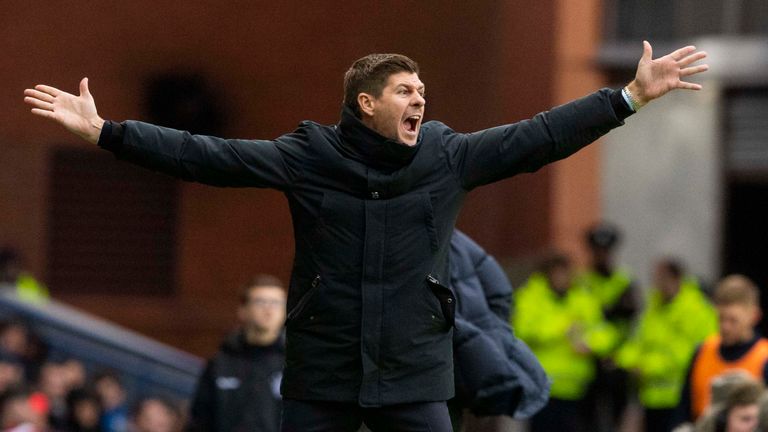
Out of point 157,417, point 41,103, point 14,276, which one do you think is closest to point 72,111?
point 41,103

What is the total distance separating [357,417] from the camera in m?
6.37

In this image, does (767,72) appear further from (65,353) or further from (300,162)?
(300,162)

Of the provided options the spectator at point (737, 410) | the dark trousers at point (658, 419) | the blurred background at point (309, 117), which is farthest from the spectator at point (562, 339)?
the spectator at point (737, 410)

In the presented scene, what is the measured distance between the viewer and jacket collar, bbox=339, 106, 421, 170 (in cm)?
629

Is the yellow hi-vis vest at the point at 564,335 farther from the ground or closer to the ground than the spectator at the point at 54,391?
farther from the ground

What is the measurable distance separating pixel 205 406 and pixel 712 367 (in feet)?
8.24

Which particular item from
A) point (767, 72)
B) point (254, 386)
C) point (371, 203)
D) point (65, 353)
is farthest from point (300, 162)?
point (767, 72)

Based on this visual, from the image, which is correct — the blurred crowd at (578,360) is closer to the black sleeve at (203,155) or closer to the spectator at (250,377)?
the spectator at (250,377)

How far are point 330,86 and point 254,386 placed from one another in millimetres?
9357

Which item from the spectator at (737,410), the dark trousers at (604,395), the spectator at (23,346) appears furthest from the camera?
the spectator at (23,346)

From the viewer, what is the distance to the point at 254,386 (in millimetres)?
9695

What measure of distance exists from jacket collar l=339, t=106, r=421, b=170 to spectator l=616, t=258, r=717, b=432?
6.91 metres

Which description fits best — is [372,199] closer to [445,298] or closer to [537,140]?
[445,298]

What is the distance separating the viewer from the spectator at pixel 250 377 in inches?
380
